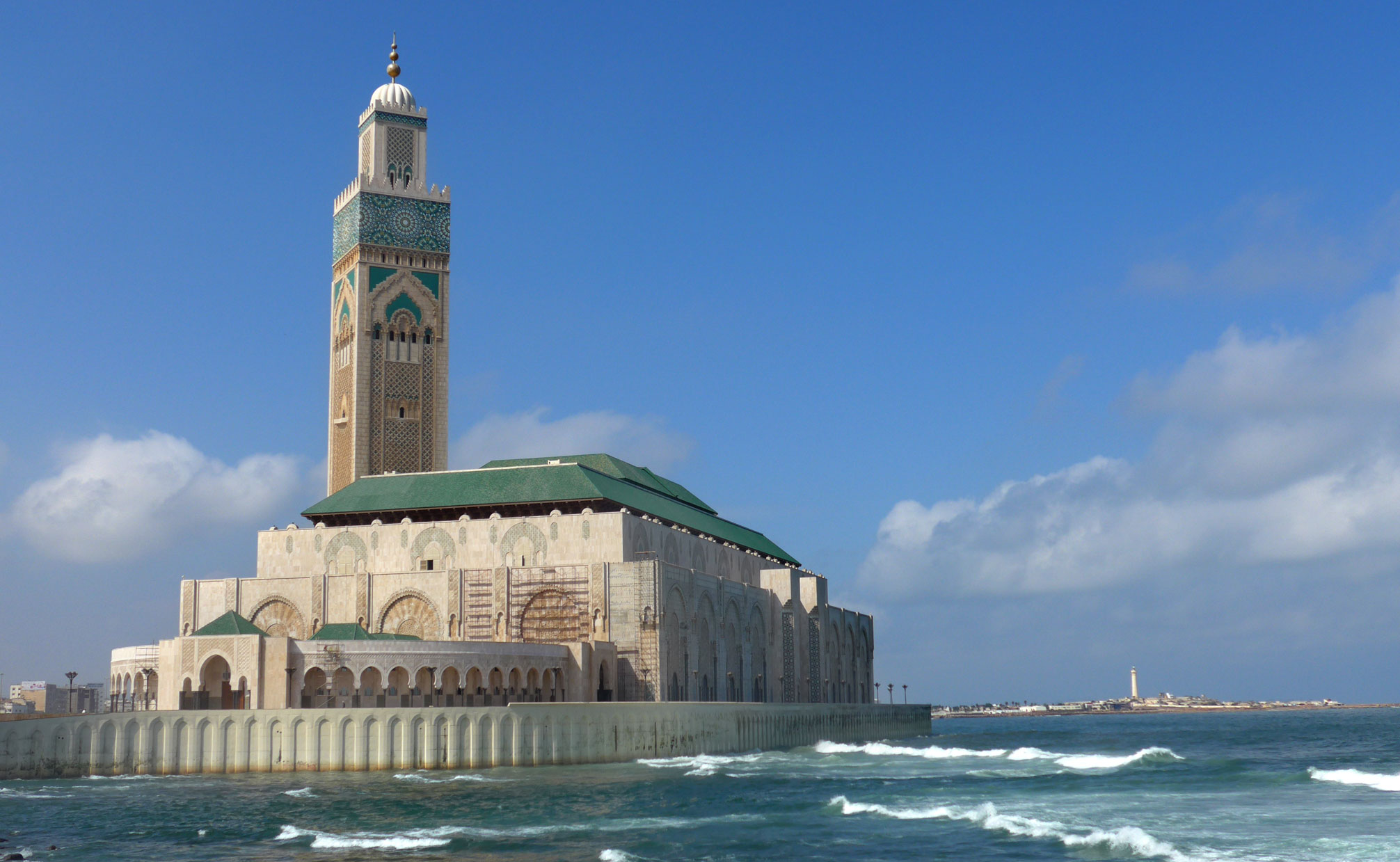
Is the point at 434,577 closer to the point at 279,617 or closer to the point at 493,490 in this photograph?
the point at 493,490

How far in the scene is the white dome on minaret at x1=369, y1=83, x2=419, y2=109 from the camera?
83.8 m

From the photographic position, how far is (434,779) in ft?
151

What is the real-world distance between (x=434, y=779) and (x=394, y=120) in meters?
48.4

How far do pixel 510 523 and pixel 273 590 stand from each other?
41.6ft

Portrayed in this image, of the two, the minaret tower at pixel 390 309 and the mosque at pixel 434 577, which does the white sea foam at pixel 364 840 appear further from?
the minaret tower at pixel 390 309

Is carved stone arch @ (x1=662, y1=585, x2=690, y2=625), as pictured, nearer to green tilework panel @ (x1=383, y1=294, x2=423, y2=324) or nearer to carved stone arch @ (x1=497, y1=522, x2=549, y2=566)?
carved stone arch @ (x1=497, y1=522, x2=549, y2=566)

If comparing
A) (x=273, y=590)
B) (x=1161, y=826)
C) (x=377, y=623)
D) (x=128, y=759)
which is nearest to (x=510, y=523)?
(x=377, y=623)

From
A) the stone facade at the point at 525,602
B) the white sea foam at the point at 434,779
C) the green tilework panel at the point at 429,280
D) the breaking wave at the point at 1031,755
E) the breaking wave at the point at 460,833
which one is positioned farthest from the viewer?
the green tilework panel at the point at 429,280

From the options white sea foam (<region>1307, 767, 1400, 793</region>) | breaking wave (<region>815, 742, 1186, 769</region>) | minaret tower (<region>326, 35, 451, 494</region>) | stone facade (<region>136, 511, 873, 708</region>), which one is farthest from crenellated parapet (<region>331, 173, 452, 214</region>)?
white sea foam (<region>1307, 767, 1400, 793</region>)

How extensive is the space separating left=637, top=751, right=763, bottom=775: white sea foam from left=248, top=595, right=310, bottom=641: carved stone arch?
22.3 metres

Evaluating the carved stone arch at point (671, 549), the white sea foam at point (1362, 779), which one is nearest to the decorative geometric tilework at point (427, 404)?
the carved stone arch at point (671, 549)

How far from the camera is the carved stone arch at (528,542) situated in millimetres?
68625

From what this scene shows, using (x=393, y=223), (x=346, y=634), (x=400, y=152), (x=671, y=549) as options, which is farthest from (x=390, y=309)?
(x=346, y=634)

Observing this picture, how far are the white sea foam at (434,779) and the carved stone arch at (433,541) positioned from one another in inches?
907
